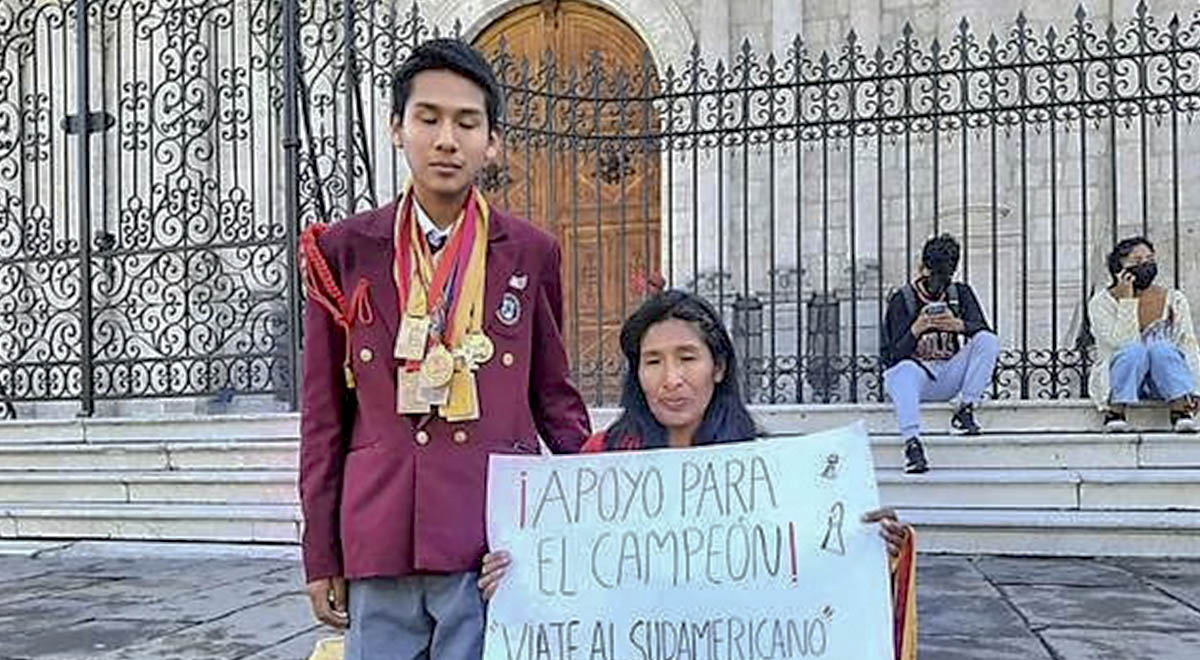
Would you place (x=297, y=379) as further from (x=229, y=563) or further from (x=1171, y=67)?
(x=1171, y=67)

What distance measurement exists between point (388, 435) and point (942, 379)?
7.07 meters

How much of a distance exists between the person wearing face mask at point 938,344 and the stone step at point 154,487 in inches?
164

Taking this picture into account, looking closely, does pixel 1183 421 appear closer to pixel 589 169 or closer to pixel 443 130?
pixel 443 130

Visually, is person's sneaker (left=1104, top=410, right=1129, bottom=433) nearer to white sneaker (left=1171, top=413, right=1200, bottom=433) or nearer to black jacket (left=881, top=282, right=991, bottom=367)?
white sneaker (left=1171, top=413, right=1200, bottom=433)

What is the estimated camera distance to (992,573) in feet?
22.2

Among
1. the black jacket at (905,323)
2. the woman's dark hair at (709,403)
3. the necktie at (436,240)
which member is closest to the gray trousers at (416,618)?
the woman's dark hair at (709,403)

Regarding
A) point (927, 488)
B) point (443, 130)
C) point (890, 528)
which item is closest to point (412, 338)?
point (443, 130)

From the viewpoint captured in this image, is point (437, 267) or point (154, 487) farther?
point (154, 487)

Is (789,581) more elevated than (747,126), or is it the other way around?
(747,126)

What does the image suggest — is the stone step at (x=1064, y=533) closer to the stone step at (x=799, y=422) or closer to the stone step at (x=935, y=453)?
the stone step at (x=935, y=453)

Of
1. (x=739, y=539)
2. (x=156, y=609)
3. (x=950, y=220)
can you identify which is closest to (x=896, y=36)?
(x=950, y=220)

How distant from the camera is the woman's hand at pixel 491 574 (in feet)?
8.12

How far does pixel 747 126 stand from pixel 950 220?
12.1 ft

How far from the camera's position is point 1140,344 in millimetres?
8523
